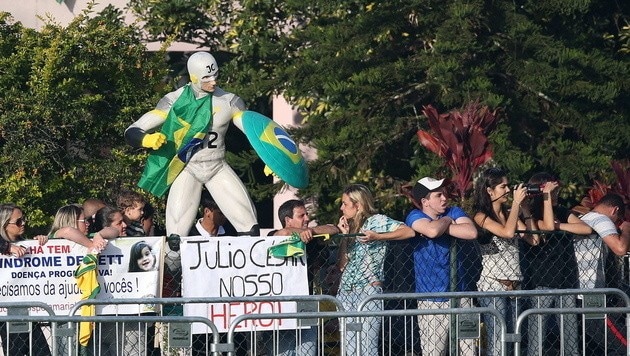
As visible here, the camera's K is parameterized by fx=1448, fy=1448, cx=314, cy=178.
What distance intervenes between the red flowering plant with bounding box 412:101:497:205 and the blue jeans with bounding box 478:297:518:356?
1.10 m

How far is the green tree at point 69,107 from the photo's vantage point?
1479cm

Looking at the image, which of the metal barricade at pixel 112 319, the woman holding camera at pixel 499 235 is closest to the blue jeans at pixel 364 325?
the woman holding camera at pixel 499 235

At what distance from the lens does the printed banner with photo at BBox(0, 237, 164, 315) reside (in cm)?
980

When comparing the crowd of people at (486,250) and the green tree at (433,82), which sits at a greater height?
the green tree at (433,82)

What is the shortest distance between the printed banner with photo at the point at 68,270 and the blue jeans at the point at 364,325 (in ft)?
4.31

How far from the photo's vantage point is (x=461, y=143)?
1103 centimetres

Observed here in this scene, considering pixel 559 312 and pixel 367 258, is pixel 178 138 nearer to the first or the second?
pixel 367 258

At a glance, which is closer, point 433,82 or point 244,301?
point 244,301

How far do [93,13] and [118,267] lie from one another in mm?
7311

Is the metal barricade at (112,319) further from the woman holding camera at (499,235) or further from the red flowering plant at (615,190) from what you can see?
the red flowering plant at (615,190)

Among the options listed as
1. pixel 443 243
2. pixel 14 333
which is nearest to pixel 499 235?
pixel 443 243

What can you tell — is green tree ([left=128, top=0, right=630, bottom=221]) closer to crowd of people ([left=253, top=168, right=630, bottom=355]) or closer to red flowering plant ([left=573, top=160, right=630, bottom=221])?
red flowering plant ([left=573, top=160, right=630, bottom=221])

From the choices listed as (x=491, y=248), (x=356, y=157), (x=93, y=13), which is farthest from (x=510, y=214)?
(x=93, y=13)

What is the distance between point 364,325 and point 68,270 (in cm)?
206
